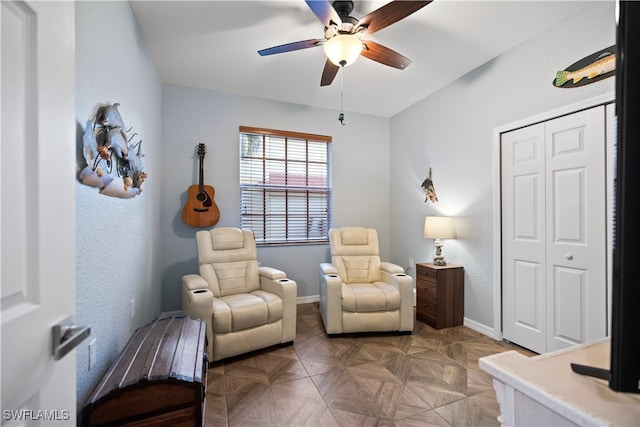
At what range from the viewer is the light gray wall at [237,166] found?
320 centimetres

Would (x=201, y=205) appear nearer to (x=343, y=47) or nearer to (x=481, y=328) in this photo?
(x=343, y=47)

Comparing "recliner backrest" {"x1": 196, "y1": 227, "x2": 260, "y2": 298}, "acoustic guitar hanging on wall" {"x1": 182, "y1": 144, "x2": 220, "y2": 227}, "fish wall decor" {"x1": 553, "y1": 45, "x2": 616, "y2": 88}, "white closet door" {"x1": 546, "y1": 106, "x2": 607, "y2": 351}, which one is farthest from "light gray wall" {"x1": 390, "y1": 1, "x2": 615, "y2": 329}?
"acoustic guitar hanging on wall" {"x1": 182, "y1": 144, "x2": 220, "y2": 227}

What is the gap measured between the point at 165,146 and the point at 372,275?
2.82m

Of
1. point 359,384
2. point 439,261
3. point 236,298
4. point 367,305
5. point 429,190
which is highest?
point 429,190

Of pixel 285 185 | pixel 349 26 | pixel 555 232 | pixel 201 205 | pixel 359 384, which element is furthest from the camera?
pixel 285 185

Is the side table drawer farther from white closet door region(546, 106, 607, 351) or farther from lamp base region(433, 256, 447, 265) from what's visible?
white closet door region(546, 106, 607, 351)

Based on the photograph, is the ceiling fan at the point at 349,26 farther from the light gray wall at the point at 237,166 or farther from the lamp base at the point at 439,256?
the lamp base at the point at 439,256

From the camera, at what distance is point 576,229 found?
6.81 ft

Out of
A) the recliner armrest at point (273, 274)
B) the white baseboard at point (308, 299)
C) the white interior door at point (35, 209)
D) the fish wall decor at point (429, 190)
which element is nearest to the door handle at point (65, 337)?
the white interior door at point (35, 209)

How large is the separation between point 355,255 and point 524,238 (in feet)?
5.46

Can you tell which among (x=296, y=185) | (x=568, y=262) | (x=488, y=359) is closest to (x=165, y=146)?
(x=296, y=185)

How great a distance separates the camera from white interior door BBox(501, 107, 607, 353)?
6.42 ft

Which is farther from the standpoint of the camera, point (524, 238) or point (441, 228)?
point (441, 228)

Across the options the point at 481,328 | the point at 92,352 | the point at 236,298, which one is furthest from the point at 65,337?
the point at 481,328
